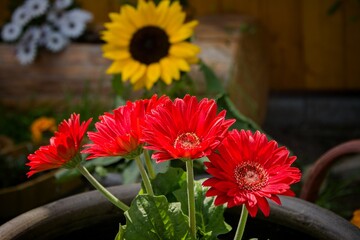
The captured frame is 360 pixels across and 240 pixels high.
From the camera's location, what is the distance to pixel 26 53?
3.04m

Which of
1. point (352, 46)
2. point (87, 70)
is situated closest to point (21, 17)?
point (87, 70)

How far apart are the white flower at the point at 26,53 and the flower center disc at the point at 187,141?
7.60 feet

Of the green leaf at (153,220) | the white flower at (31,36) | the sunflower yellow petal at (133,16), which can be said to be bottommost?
the green leaf at (153,220)

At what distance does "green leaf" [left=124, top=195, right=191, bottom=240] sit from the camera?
0.83 metres

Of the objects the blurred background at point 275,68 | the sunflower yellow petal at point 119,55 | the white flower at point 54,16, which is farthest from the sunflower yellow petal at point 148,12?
the white flower at point 54,16

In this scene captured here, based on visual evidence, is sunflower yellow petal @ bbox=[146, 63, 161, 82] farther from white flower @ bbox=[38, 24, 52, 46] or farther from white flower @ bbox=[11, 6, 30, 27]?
white flower @ bbox=[11, 6, 30, 27]

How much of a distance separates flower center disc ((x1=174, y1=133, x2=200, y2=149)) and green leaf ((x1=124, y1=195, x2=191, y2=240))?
71mm

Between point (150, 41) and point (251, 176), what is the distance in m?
1.26

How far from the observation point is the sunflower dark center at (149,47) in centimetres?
205

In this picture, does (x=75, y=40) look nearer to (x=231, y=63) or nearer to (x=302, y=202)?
(x=231, y=63)

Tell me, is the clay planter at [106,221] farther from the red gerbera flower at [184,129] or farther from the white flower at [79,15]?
the white flower at [79,15]

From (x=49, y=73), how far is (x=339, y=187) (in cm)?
133

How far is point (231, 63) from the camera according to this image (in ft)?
9.20

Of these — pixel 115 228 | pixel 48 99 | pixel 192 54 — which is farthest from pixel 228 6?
pixel 115 228
